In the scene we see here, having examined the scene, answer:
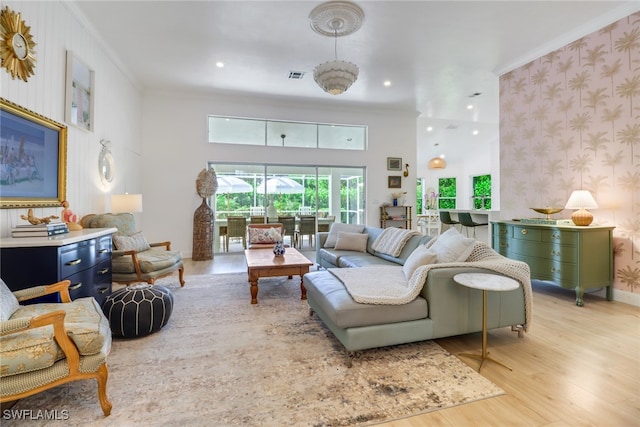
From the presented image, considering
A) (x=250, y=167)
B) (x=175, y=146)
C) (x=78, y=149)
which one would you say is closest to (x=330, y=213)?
(x=250, y=167)

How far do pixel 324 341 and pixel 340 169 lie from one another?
5.42 metres

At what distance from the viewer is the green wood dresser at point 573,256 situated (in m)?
3.40

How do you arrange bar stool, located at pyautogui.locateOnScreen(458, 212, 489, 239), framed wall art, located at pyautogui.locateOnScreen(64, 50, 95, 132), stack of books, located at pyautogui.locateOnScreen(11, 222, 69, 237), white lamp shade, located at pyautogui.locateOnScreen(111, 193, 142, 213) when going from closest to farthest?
stack of books, located at pyautogui.locateOnScreen(11, 222, 69, 237), framed wall art, located at pyautogui.locateOnScreen(64, 50, 95, 132), white lamp shade, located at pyautogui.locateOnScreen(111, 193, 142, 213), bar stool, located at pyautogui.locateOnScreen(458, 212, 489, 239)

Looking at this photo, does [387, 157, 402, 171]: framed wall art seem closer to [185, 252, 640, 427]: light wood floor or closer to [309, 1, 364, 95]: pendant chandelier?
[309, 1, 364, 95]: pendant chandelier

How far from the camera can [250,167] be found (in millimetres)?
6812

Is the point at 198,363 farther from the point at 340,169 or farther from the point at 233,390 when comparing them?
the point at 340,169

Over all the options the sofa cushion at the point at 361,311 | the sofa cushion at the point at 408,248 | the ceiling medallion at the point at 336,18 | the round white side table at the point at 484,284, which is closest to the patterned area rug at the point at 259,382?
the round white side table at the point at 484,284

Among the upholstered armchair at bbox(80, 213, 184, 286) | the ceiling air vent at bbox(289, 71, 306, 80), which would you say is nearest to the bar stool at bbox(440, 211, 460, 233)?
the ceiling air vent at bbox(289, 71, 306, 80)

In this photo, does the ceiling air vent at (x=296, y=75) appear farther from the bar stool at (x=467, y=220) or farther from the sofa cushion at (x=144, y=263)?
the bar stool at (x=467, y=220)

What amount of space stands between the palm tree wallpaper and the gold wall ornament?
607 cm

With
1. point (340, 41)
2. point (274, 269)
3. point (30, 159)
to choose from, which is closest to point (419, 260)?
point (274, 269)

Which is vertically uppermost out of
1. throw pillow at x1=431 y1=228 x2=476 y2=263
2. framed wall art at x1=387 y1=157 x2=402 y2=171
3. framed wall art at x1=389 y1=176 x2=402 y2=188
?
framed wall art at x1=387 y1=157 x2=402 y2=171

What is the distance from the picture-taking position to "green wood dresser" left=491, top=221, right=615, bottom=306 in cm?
340

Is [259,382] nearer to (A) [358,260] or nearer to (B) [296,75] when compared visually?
(A) [358,260]
